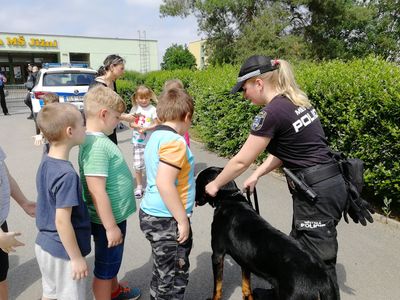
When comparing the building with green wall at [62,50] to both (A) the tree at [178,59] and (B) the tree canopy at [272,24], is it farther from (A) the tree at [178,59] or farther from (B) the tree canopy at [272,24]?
(B) the tree canopy at [272,24]

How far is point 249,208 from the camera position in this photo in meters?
2.70

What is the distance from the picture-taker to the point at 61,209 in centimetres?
192

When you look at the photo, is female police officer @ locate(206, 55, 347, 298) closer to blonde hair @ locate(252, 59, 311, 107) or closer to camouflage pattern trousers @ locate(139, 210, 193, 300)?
blonde hair @ locate(252, 59, 311, 107)

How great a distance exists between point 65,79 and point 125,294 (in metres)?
9.11

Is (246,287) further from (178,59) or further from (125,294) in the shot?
(178,59)

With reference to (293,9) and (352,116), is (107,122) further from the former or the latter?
(293,9)

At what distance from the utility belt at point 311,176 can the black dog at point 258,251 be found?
337mm

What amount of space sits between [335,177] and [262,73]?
89 centimetres

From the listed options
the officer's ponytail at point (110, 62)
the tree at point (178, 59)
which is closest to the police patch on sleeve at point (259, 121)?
the officer's ponytail at point (110, 62)

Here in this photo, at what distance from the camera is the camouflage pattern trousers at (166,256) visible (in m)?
2.32

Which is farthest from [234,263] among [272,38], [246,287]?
[272,38]

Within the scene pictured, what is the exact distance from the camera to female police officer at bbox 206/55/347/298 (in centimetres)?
225

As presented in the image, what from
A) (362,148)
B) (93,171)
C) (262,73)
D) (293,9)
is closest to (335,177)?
(262,73)

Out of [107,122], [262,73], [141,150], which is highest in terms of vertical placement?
[262,73]
